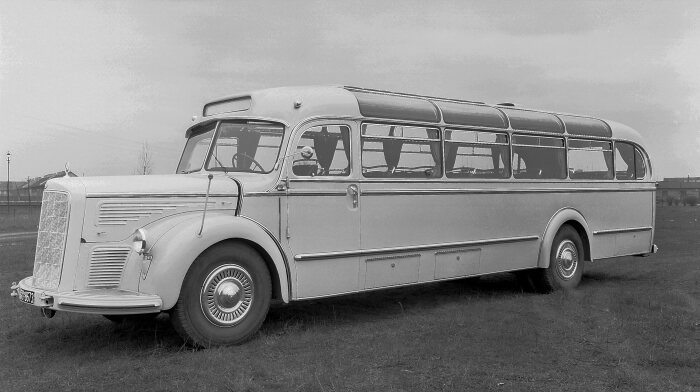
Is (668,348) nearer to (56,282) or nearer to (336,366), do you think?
(336,366)

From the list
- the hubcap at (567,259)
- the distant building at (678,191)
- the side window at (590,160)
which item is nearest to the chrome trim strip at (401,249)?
the hubcap at (567,259)

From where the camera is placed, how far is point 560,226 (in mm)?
11164

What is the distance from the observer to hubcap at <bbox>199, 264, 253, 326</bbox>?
272 inches

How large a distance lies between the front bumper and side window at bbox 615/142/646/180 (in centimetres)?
873

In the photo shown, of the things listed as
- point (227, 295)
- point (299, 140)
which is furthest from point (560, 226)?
point (227, 295)

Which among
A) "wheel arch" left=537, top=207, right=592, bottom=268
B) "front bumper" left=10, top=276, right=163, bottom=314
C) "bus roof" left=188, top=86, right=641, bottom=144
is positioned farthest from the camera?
"wheel arch" left=537, top=207, right=592, bottom=268

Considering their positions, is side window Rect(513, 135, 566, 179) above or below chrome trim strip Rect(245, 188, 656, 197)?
above

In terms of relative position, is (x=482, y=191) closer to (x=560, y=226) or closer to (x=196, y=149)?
(x=560, y=226)

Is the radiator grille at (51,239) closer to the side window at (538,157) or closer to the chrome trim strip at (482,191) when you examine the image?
the chrome trim strip at (482,191)

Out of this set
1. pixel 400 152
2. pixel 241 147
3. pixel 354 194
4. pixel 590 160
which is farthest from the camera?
pixel 590 160

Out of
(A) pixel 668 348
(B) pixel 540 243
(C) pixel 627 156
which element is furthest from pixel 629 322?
(C) pixel 627 156

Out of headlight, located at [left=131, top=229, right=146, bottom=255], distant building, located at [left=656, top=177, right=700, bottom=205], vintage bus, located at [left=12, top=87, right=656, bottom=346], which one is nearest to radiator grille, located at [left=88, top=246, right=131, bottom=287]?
vintage bus, located at [left=12, top=87, right=656, bottom=346]

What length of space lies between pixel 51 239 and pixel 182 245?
53.2 inches

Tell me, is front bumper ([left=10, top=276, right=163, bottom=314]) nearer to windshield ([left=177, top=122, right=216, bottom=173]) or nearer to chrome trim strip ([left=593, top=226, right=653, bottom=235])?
windshield ([left=177, top=122, right=216, bottom=173])
